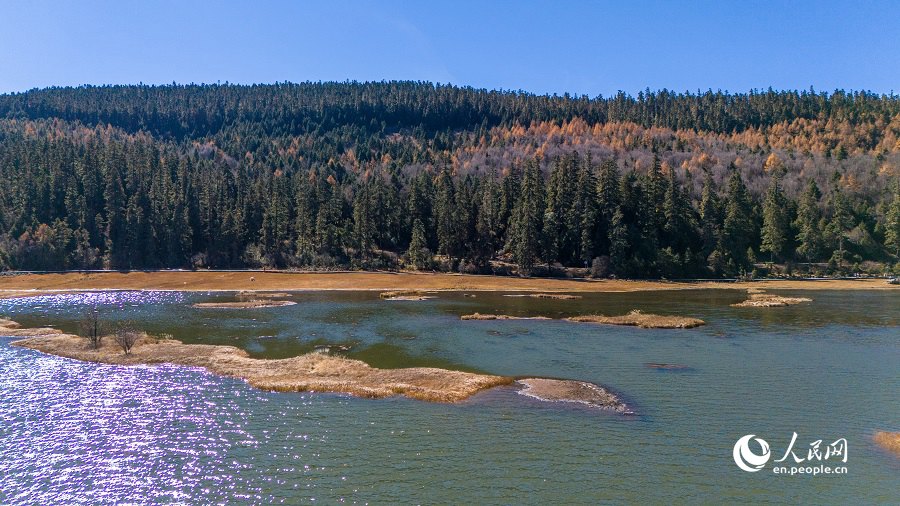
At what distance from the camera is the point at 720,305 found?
7488 cm

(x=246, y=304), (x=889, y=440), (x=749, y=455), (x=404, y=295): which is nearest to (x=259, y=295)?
(x=246, y=304)

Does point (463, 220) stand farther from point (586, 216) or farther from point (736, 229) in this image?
point (736, 229)

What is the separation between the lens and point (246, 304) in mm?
79250

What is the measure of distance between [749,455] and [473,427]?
13.0m

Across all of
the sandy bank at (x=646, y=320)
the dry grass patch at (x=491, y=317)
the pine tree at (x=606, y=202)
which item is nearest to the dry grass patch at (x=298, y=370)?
the dry grass patch at (x=491, y=317)

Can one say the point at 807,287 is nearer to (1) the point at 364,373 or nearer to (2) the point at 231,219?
(1) the point at 364,373

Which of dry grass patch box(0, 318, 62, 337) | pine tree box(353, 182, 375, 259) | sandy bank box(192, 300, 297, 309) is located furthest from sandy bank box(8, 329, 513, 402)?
pine tree box(353, 182, 375, 259)

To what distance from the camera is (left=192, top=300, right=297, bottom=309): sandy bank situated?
253ft

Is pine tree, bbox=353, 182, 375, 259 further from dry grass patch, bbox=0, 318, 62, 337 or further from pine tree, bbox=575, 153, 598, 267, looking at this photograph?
dry grass patch, bbox=0, 318, 62, 337

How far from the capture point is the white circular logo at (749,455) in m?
24.4

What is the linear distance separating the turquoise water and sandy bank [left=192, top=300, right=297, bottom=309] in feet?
80.6

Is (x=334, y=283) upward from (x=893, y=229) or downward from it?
downward

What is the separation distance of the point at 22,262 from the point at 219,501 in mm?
132060

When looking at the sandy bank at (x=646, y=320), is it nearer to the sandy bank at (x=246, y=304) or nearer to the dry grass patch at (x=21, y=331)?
the sandy bank at (x=246, y=304)
